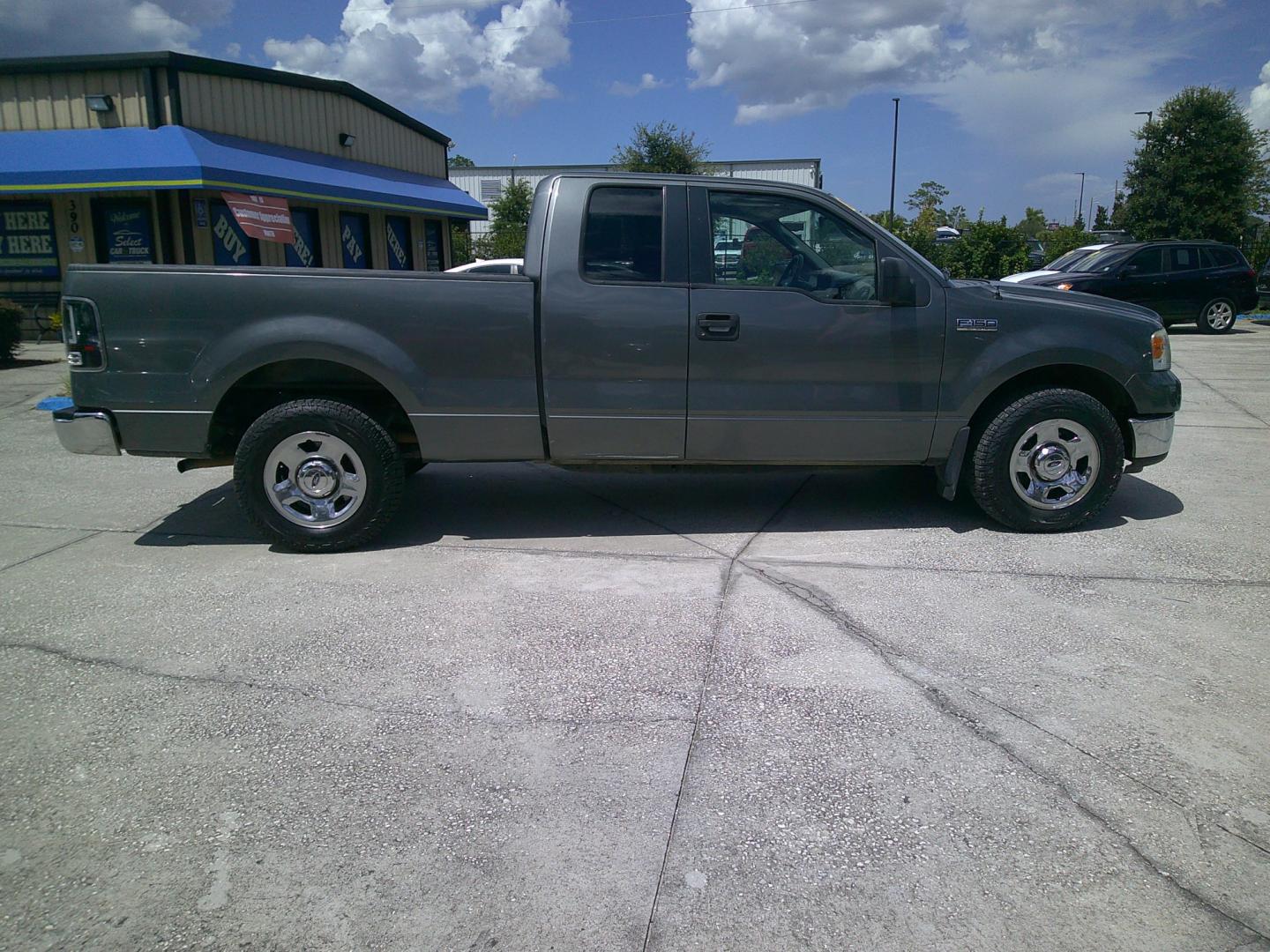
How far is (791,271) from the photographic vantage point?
213 inches

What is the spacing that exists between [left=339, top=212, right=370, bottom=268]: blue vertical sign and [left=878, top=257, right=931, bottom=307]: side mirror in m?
16.6

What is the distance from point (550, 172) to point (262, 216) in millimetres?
27303

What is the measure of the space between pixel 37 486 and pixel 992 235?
2387 cm

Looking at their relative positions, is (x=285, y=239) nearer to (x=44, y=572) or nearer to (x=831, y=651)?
(x=44, y=572)

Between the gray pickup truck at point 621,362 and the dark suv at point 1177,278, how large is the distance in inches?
510

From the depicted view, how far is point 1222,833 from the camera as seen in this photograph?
2.81m

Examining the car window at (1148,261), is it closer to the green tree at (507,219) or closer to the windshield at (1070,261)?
the windshield at (1070,261)

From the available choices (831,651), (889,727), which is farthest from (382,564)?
(889,727)

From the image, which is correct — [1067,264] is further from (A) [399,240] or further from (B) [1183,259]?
(A) [399,240]

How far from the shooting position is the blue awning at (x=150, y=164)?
14.1m

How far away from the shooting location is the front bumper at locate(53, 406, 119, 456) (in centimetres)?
514

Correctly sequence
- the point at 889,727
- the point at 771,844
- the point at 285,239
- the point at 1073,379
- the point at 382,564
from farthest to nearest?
the point at 285,239 < the point at 1073,379 < the point at 382,564 < the point at 889,727 < the point at 771,844

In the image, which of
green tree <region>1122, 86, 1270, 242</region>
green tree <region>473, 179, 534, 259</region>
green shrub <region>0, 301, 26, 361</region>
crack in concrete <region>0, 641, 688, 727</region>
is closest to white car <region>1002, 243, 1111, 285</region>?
green tree <region>1122, 86, 1270, 242</region>

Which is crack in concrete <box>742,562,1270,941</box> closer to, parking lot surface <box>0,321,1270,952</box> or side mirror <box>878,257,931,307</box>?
parking lot surface <box>0,321,1270,952</box>
